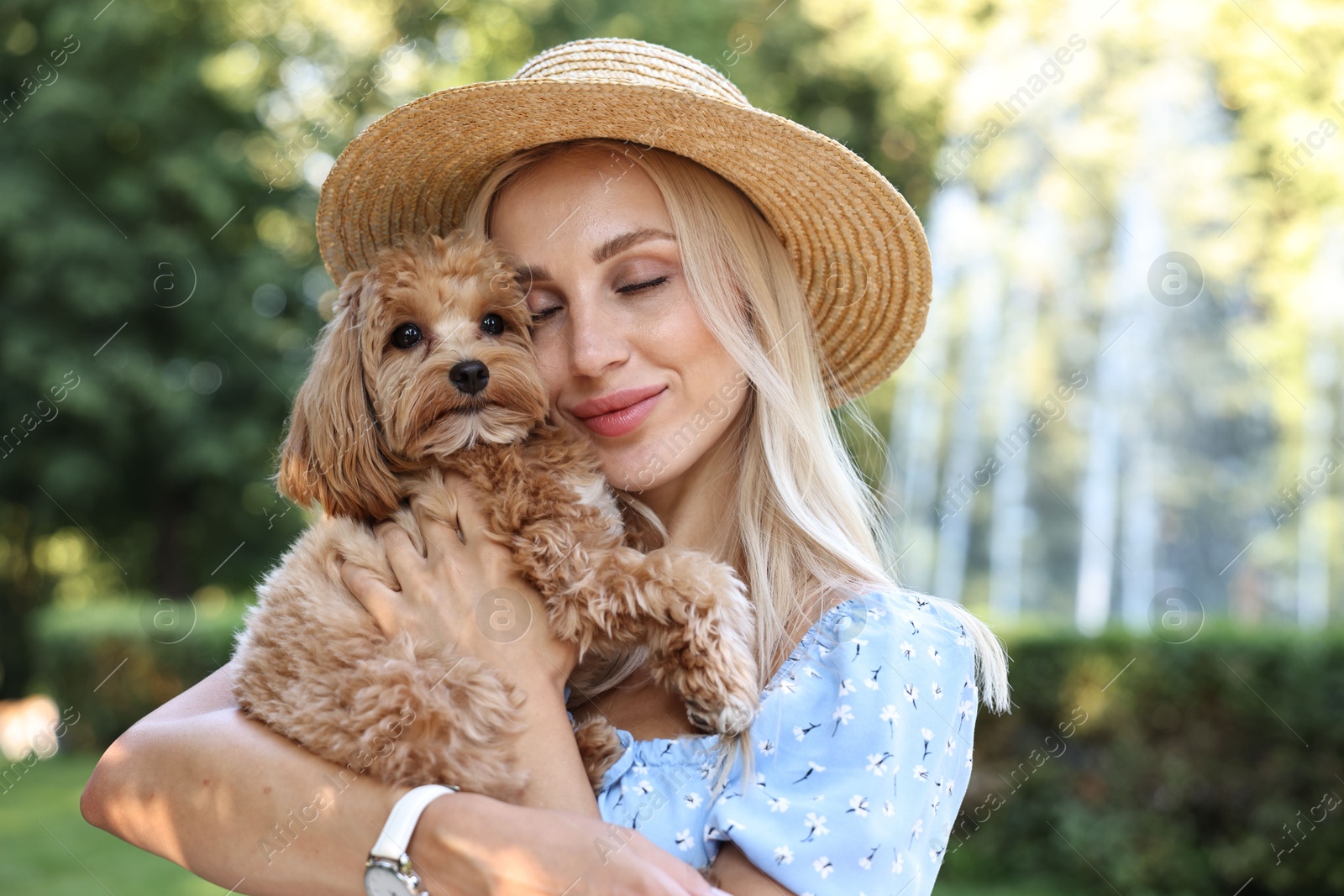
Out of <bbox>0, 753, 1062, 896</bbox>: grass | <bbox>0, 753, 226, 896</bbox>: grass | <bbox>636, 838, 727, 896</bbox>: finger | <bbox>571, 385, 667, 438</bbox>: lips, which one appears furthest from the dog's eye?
<bbox>0, 753, 226, 896</bbox>: grass

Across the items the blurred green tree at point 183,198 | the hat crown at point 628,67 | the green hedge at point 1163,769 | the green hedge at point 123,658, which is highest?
the hat crown at point 628,67

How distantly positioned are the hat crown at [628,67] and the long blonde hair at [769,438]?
172mm

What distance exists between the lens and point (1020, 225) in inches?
838

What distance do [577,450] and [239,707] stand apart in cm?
97

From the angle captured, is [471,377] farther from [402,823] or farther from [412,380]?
[402,823]

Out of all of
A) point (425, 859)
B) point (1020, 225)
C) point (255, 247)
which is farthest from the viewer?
point (1020, 225)

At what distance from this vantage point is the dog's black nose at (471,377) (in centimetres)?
272

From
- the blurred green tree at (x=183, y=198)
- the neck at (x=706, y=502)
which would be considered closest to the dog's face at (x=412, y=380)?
the neck at (x=706, y=502)

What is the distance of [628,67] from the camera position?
2.68m

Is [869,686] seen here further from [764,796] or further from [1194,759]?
[1194,759]

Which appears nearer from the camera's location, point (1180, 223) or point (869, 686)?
point (869, 686)

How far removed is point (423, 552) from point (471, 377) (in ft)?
1.53

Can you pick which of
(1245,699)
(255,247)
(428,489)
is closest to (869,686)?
(428,489)

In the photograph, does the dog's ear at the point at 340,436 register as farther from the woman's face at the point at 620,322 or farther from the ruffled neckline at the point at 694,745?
the ruffled neckline at the point at 694,745
